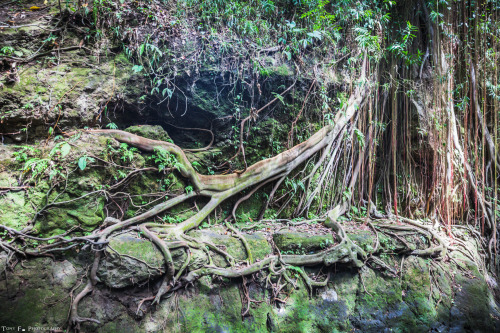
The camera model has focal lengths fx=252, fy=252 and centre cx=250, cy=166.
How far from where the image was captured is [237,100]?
3.38 metres

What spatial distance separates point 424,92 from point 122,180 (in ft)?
15.2

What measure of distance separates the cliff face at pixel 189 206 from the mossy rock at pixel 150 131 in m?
0.02

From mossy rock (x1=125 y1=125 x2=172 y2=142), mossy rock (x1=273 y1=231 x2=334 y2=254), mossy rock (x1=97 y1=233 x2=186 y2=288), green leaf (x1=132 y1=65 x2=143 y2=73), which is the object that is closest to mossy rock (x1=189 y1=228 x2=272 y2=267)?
mossy rock (x1=273 y1=231 x2=334 y2=254)

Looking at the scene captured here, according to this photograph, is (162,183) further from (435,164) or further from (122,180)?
(435,164)

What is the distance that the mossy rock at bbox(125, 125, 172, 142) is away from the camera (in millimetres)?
2812

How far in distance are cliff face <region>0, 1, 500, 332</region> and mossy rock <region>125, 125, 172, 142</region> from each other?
0.05 feet

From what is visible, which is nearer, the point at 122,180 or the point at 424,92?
the point at 122,180

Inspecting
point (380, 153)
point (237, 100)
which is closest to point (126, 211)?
point (237, 100)

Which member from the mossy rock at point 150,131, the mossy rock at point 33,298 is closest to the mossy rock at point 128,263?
the mossy rock at point 33,298

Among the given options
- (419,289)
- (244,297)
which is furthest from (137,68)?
(419,289)

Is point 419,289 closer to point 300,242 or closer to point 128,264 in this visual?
point 300,242

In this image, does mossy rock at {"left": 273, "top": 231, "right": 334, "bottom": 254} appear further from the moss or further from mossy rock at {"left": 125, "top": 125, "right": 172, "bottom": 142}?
mossy rock at {"left": 125, "top": 125, "right": 172, "bottom": 142}

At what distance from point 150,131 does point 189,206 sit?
97 centimetres

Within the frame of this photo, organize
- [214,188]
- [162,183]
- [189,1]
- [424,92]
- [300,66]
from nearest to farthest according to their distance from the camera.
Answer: [162,183] < [214,188] < [189,1] < [300,66] < [424,92]
